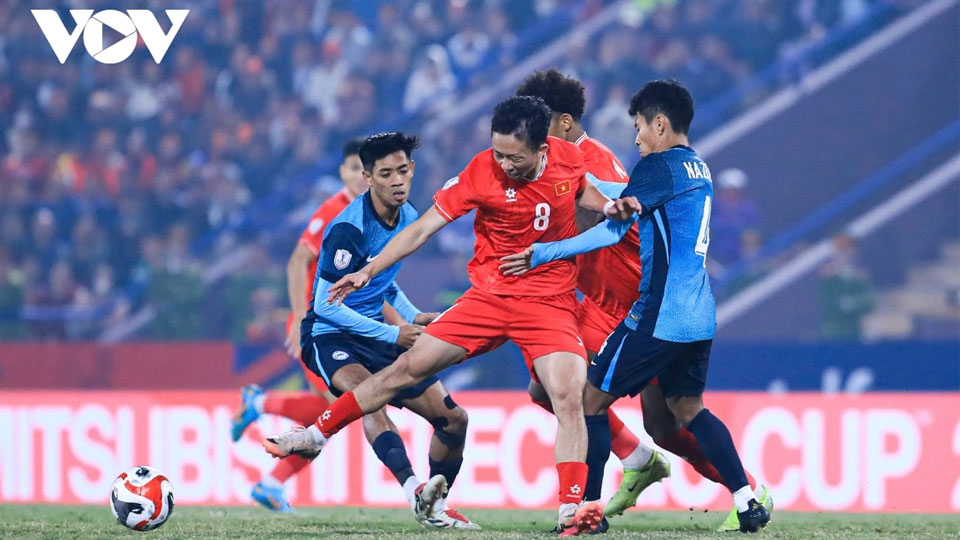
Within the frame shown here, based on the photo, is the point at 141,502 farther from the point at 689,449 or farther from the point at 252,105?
the point at 252,105

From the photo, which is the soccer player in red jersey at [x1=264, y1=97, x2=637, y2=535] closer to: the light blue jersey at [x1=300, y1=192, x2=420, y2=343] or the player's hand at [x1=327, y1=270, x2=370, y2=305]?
the player's hand at [x1=327, y1=270, x2=370, y2=305]

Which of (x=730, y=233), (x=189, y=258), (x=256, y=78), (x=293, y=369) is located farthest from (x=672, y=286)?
(x=256, y=78)

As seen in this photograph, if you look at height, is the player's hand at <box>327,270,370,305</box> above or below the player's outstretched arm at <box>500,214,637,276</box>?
below

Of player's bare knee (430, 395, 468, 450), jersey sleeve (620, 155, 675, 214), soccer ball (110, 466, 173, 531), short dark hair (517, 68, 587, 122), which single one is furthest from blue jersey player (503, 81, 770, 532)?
soccer ball (110, 466, 173, 531)

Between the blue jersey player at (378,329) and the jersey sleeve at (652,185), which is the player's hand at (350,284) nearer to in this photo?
the blue jersey player at (378,329)

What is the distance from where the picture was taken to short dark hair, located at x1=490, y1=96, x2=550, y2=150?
593cm

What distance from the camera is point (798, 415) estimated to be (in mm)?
9383

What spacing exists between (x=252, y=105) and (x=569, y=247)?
1115 centimetres

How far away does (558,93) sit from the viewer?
22.3 feet

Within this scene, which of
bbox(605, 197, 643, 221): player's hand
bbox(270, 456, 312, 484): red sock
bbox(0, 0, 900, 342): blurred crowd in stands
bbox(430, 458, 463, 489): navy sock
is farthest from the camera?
bbox(0, 0, 900, 342): blurred crowd in stands

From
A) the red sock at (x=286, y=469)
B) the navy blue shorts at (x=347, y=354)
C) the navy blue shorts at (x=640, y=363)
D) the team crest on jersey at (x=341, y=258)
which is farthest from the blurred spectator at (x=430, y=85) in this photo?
the navy blue shorts at (x=640, y=363)

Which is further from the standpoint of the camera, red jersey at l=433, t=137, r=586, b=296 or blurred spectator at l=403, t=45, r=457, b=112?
blurred spectator at l=403, t=45, r=457, b=112

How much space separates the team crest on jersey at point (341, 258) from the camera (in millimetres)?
6574

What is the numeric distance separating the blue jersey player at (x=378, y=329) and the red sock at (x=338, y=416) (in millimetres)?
383
